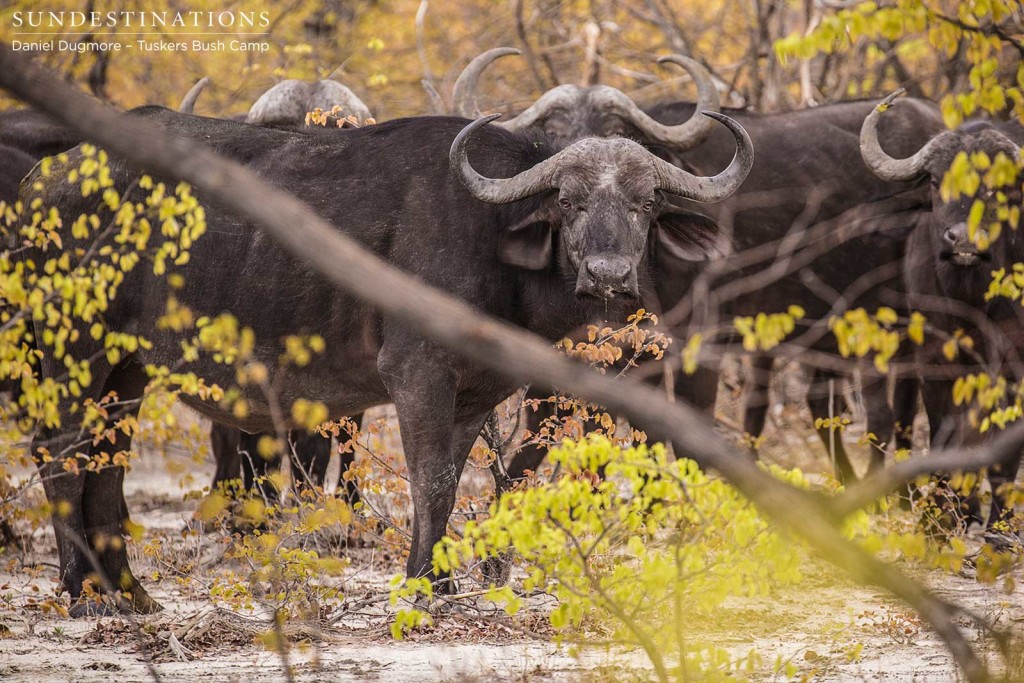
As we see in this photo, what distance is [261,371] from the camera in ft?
16.2

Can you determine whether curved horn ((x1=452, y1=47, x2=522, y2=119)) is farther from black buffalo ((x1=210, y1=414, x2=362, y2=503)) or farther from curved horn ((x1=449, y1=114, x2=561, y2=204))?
curved horn ((x1=449, y1=114, x2=561, y2=204))

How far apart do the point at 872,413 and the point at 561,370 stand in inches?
285

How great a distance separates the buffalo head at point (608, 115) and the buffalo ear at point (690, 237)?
2443 mm

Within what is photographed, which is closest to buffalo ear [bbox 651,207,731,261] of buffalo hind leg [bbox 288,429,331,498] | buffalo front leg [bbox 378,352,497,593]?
buffalo front leg [bbox 378,352,497,593]

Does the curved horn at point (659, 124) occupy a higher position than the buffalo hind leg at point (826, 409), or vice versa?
the curved horn at point (659, 124)

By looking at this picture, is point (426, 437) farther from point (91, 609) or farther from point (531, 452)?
point (531, 452)

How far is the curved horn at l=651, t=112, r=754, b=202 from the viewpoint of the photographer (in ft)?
21.2

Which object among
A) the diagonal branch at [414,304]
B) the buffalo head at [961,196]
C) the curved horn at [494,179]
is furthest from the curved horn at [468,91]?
the diagonal branch at [414,304]

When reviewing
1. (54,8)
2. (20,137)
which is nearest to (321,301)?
(20,137)

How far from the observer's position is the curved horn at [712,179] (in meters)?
6.46

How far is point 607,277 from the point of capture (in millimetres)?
5750

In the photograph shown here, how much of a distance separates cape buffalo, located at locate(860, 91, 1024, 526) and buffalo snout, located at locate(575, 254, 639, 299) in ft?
8.57

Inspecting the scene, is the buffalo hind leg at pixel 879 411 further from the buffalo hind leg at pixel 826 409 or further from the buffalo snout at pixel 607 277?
the buffalo snout at pixel 607 277

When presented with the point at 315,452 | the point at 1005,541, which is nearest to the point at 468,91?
the point at 315,452
